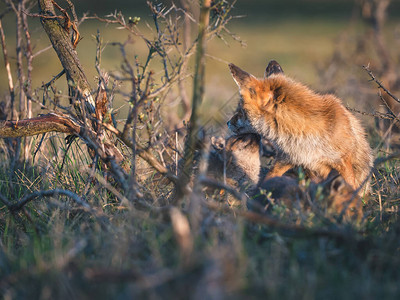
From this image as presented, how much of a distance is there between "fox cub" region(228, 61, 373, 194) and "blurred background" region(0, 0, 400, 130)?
1.15ft

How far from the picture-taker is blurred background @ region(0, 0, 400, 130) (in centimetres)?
927

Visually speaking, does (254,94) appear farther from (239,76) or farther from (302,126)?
(302,126)

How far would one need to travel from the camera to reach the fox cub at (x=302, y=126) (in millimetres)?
4559

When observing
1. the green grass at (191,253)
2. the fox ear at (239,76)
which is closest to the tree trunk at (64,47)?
the green grass at (191,253)

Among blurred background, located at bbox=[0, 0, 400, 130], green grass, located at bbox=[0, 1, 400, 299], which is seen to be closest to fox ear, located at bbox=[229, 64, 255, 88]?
blurred background, located at bbox=[0, 0, 400, 130]

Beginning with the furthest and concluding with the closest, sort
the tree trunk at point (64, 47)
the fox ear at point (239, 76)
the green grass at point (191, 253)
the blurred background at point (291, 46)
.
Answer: the blurred background at point (291, 46) → the fox ear at point (239, 76) → the tree trunk at point (64, 47) → the green grass at point (191, 253)

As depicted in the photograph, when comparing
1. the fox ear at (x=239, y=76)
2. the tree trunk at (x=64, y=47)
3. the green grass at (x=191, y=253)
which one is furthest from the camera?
the fox ear at (x=239, y=76)

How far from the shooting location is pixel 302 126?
457 centimetres

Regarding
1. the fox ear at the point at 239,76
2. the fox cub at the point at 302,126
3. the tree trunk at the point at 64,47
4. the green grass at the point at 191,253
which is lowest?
the green grass at the point at 191,253

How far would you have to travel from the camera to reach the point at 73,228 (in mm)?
3973

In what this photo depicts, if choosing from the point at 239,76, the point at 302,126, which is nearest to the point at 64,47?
the point at 239,76

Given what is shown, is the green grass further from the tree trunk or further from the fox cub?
the tree trunk

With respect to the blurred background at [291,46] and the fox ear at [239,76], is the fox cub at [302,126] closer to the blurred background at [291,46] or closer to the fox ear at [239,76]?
the fox ear at [239,76]

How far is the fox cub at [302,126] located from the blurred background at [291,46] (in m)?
0.35
